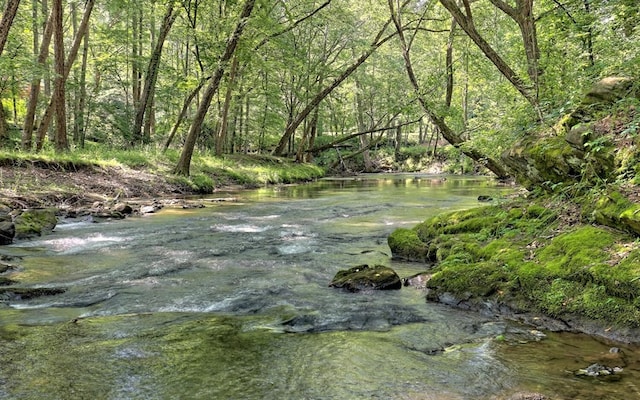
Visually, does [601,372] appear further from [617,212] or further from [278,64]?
[278,64]

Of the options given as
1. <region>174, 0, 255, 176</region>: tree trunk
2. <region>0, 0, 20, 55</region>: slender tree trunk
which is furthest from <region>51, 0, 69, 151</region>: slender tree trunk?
<region>0, 0, 20, 55</region>: slender tree trunk

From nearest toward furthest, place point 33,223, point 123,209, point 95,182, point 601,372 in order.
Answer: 1. point 601,372
2. point 33,223
3. point 123,209
4. point 95,182

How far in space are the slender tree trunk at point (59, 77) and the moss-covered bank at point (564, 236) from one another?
43.7ft

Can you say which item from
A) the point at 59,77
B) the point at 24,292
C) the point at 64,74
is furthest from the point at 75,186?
the point at 24,292

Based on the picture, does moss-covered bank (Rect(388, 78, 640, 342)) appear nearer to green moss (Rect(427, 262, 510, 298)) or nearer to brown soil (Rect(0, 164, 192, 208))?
green moss (Rect(427, 262, 510, 298))

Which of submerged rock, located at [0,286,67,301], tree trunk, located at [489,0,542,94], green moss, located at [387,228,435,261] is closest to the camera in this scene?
submerged rock, located at [0,286,67,301]

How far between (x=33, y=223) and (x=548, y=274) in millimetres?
9522

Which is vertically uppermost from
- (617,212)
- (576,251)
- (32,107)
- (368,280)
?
(32,107)

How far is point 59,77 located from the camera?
50.0 feet

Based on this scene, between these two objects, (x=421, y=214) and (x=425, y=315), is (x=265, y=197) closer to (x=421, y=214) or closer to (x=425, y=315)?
(x=421, y=214)

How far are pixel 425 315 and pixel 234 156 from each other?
23.5 metres

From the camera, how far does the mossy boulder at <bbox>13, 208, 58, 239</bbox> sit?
898 cm

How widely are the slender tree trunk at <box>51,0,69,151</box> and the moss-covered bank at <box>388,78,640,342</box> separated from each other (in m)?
13.3

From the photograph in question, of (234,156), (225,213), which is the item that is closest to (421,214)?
(225,213)
